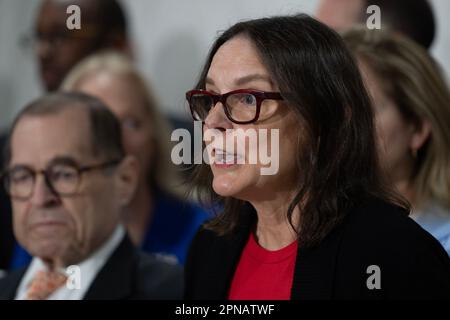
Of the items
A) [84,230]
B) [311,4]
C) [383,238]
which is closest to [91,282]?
[84,230]

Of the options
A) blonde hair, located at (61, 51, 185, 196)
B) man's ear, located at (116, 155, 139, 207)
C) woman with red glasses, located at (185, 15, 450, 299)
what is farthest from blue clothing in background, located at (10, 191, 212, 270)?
woman with red glasses, located at (185, 15, 450, 299)

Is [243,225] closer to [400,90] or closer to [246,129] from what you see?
[246,129]

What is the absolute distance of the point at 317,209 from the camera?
4.63 ft

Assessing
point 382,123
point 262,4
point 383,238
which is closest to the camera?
point 383,238

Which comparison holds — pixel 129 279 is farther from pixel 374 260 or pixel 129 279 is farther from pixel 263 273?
pixel 374 260

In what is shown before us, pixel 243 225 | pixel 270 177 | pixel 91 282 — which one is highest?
pixel 270 177

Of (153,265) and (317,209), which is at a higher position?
(317,209)

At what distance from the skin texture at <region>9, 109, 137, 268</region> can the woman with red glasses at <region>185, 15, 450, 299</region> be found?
46 cm

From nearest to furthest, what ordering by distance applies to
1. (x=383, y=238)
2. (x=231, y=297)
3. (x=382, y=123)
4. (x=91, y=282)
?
(x=383, y=238) < (x=231, y=297) < (x=91, y=282) < (x=382, y=123)

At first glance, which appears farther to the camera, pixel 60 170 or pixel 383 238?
pixel 60 170

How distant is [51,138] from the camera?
1823mm

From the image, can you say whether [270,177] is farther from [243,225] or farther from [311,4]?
[311,4]

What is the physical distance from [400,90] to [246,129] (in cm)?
69

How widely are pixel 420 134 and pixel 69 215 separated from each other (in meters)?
0.85
